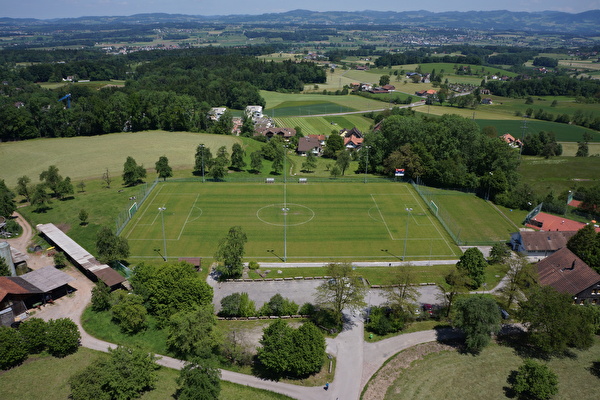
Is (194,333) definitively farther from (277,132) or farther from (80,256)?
(277,132)

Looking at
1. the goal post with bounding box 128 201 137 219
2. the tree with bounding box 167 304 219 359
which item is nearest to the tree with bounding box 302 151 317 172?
the goal post with bounding box 128 201 137 219

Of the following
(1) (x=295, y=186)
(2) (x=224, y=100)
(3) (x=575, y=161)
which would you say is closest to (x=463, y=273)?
(1) (x=295, y=186)

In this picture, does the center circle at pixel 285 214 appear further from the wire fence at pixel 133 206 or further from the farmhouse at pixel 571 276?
the farmhouse at pixel 571 276

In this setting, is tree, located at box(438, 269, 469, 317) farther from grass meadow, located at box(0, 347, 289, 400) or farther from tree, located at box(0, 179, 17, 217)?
tree, located at box(0, 179, 17, 217)

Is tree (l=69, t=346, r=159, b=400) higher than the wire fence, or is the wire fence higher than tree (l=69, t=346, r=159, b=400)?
tree (l=69, t=346, r=159, b=400)

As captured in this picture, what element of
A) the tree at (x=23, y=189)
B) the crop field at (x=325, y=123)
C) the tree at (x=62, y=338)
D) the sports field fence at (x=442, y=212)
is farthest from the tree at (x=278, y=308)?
Result: the crop field at (x=325, y=123)

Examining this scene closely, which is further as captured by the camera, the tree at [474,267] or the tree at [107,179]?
the tree at [107,179]

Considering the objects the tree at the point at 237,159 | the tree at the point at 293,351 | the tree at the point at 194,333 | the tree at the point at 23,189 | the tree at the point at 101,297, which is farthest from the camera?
the tree at the point at 237,159
